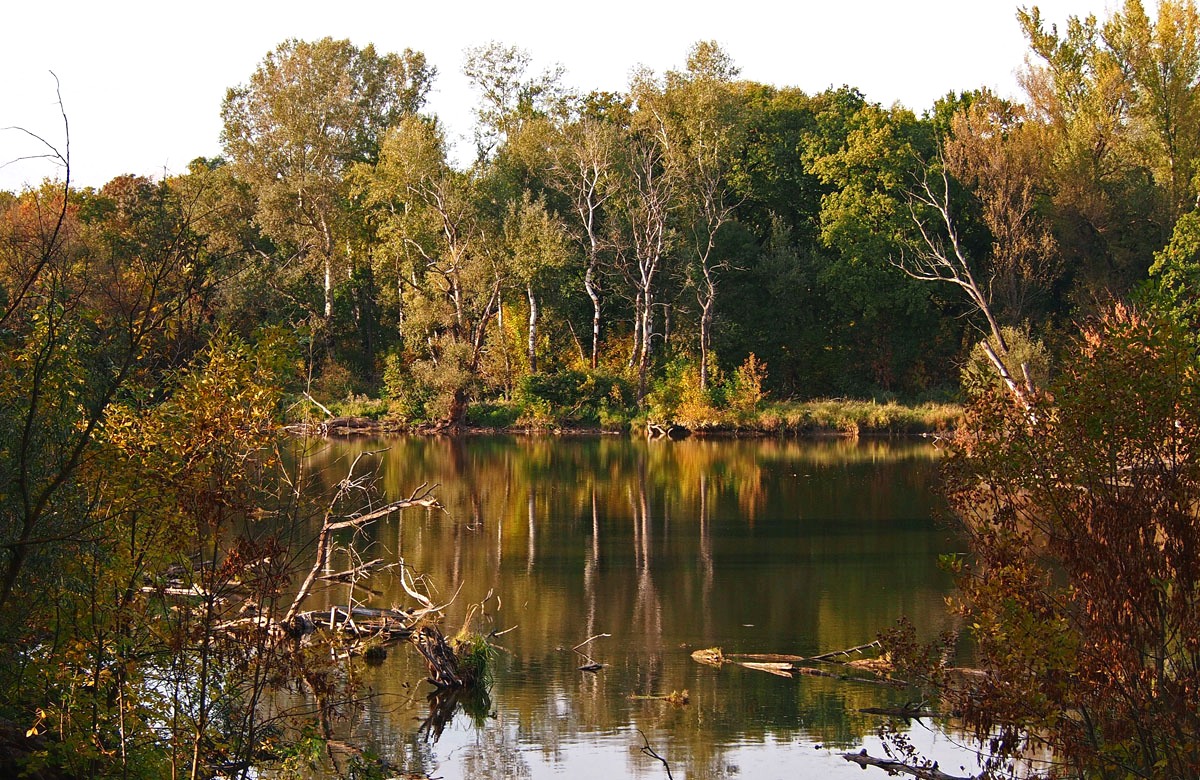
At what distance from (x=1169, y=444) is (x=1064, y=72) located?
45.8m

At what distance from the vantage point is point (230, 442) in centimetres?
809

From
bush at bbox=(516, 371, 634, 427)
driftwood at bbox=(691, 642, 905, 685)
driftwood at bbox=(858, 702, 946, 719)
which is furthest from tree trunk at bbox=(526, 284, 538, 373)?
driftwood at bbox=(858, 702, 946, 719)

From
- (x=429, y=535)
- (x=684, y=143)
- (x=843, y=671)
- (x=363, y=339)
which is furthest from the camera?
(x=363, y=339)

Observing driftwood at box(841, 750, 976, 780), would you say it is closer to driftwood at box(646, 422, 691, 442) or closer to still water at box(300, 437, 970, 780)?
still water at box(300, 437, 970, 780)

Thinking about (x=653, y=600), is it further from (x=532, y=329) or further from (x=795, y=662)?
(x=532, y=329)

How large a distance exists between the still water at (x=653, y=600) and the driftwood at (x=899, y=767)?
0.46ft

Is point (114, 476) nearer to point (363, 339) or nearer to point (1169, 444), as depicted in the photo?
point (1169, 444)

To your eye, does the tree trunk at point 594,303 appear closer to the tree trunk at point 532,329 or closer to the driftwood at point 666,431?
the tree trunk at point 532,329

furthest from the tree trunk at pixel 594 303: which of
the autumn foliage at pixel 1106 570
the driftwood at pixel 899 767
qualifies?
the autumn foliage at pixel 1106 570

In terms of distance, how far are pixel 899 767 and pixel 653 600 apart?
8.84 metres

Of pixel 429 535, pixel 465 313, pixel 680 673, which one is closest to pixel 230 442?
pixel 680 673

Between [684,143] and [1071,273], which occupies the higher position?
[684,143]

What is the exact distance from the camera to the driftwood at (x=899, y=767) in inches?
398

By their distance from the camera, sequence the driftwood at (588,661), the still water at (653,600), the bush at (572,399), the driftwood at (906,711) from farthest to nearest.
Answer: the bush at (572,399) → the driftwood at (588,661) → the driftwood at (906,711) → the still water at (653,600)
